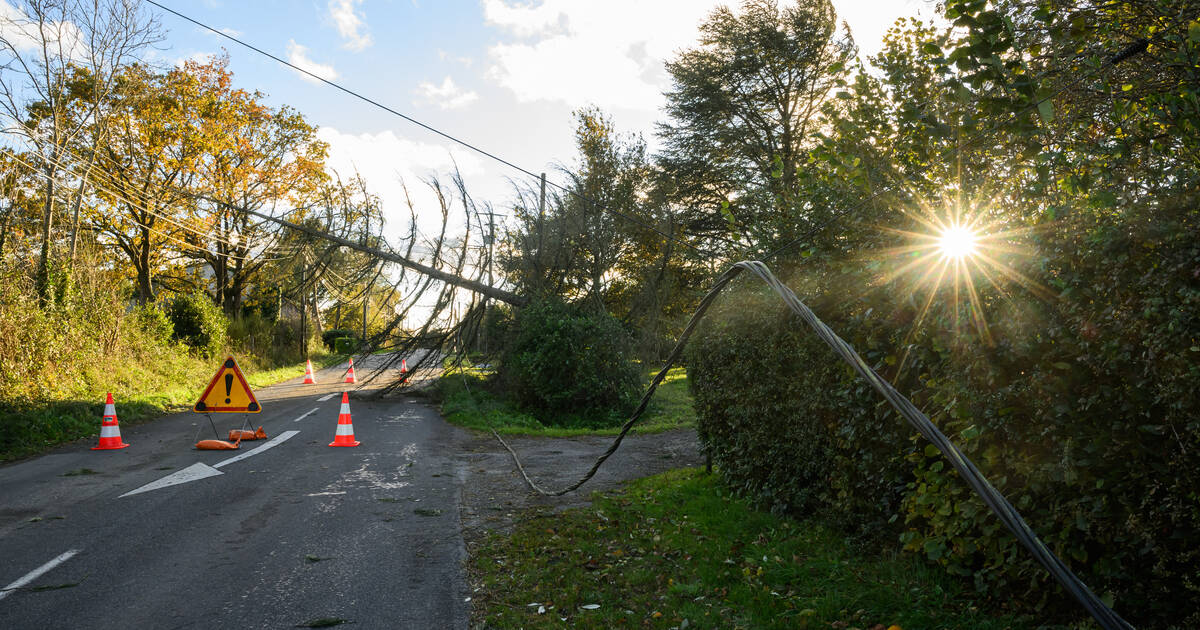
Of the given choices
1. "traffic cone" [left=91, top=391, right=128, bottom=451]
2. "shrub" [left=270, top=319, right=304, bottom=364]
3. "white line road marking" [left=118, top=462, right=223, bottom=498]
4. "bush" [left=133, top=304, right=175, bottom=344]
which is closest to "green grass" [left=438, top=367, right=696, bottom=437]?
"white line road marking" [left=118, top=462, right=223, bottom=498]

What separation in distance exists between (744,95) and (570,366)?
52.1 ft

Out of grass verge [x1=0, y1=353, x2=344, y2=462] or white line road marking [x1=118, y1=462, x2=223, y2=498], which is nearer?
white line road marking [x1=118, y1=462, x2=223, y2=498]

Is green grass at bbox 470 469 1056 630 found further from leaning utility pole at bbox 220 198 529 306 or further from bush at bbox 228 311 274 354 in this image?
bush at bbox 228 311 274 354

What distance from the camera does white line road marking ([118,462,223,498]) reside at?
8081 millimetres

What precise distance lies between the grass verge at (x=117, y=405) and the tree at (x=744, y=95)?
55.4 ft

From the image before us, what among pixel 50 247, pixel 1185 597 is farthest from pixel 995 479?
pixel 50 247

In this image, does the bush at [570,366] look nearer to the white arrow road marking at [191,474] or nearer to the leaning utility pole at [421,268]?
the leaning utility pole at [421,268]

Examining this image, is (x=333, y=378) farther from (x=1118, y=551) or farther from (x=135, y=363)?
(x=1118, y=551)

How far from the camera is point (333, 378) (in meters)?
27.7

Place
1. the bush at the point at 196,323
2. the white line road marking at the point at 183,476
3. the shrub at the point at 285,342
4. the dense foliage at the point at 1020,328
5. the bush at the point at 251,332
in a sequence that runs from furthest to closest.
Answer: the shrub at the point at 285,342
the bush at the point at 251,332
the bush at the point at 196,323
the white line road marking at the point at 183,476
the dense foliage at the point at 1020,328

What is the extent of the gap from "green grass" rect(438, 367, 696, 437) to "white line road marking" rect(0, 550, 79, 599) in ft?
29.8

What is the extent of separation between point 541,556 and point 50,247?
54.7 ft

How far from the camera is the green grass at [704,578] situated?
416 cm

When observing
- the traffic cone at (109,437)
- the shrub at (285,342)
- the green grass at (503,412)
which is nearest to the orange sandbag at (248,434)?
the traffic cone at (109,437)
